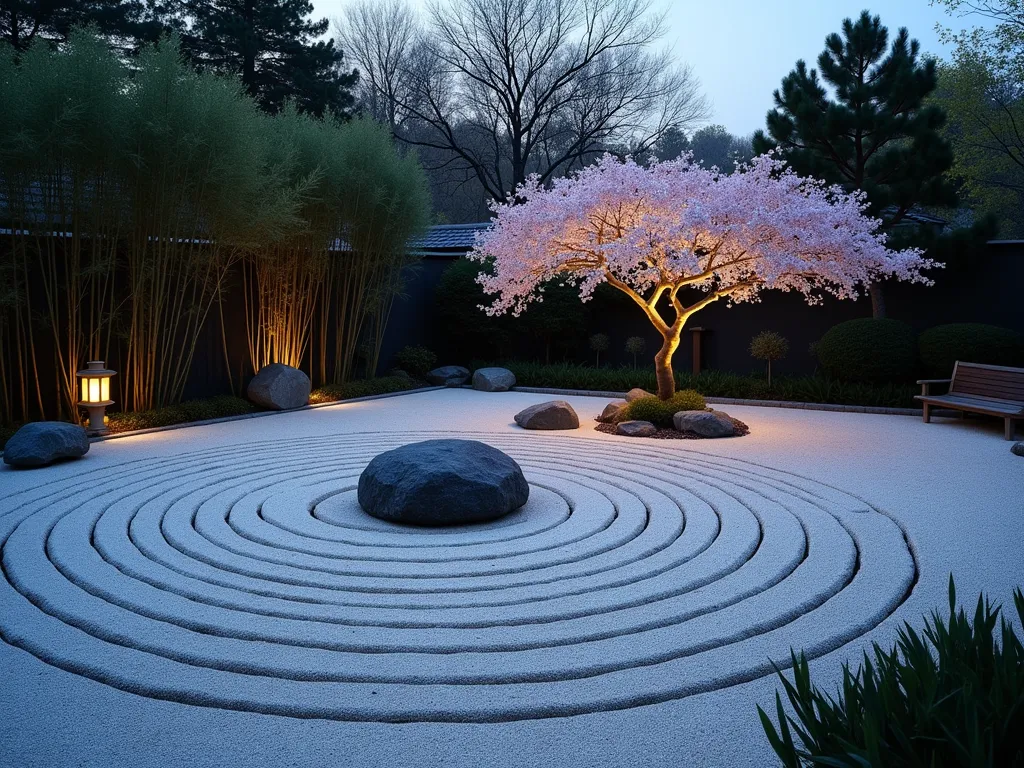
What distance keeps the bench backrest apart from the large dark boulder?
518cm

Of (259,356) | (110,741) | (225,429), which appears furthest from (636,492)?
(259,356)

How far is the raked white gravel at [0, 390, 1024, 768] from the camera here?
2.19m

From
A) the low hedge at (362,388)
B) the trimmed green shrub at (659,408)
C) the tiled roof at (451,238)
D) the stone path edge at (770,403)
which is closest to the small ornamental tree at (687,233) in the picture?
the trimmed green shrub at (659,408)

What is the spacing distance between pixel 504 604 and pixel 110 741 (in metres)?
1.48

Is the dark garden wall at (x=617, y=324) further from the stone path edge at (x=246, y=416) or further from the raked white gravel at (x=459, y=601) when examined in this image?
the raked white gravel at (x=459, y=601)

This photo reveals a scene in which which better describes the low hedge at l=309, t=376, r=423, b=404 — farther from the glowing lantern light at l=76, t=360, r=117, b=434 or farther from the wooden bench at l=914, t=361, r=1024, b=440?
the wooden bench at l=914, t=361, r=1024, b=440

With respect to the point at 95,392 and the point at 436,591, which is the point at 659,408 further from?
the point at 95,392

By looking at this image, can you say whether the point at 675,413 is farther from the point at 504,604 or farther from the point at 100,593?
the point at 100,593

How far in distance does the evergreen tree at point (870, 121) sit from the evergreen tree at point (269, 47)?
30.7 ft

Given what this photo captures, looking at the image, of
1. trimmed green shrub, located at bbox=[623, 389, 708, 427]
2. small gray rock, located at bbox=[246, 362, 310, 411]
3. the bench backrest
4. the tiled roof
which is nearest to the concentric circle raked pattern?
trimmed green shrub, located at bbox=[623, 389, 708, 427]

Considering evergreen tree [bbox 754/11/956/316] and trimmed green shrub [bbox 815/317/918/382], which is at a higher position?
evergreen tree [bbox 754/11/956/316]

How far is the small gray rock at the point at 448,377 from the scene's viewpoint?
11945 mm

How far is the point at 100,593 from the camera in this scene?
3277mm

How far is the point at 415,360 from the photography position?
12023 mm
